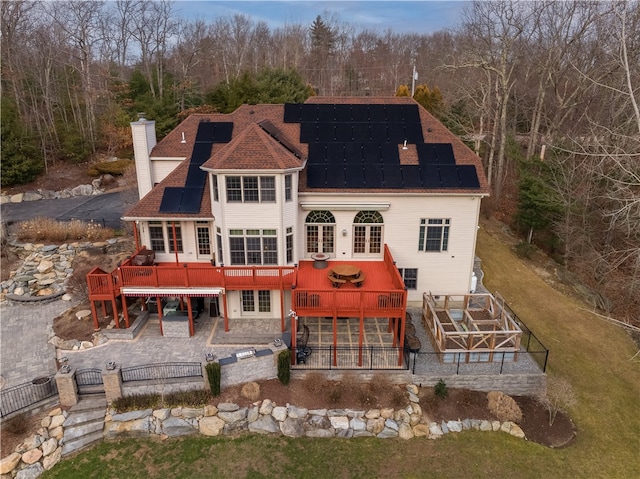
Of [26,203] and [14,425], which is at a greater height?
[26,203]

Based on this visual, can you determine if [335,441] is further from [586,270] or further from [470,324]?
[586,270]

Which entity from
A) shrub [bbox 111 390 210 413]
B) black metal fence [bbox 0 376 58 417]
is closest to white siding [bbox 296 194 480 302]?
shrub [bbox 111 390 210 413]

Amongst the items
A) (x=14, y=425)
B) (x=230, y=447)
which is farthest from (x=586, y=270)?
(x=14, y=425)

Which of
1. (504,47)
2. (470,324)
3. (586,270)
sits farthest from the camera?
(504,47)

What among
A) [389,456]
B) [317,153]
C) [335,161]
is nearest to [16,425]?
[389,456]

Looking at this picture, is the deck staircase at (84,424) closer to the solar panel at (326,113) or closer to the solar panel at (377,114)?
the solar panel at (326,113)

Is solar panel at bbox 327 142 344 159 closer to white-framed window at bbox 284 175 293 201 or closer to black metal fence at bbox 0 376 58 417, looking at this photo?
white-framed window at bbox 284 175 293 201
